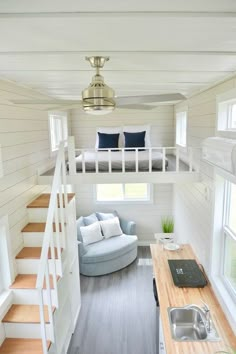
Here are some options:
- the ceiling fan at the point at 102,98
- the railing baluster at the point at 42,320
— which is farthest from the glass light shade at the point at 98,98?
the railing baluster at the point at 42,320

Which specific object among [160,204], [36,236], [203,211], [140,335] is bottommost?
[140,335]

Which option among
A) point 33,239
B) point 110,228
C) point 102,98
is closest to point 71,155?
point 33,239

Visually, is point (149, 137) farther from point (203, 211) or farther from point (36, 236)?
point (36, 236)

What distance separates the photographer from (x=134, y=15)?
106 centimetres

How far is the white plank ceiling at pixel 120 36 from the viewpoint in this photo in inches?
39.9

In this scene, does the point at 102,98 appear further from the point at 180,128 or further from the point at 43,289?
the point at 180,128

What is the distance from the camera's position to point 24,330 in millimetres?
2516

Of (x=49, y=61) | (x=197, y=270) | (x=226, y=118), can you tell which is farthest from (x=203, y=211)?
(x=49, y=61)

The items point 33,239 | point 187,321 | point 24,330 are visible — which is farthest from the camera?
point 33,239

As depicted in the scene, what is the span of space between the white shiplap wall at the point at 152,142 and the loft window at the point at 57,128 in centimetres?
54

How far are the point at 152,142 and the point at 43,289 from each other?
4.16 metres

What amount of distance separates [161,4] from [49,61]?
1.05 m

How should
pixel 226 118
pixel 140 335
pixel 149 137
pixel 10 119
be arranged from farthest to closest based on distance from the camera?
pixel 149 137
pixel 140 335
pixel 10 119
pixel 226 118

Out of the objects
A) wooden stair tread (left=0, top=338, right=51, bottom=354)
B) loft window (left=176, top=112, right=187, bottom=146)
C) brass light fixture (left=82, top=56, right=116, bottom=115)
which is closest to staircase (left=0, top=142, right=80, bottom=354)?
wooden stair tread (left=0, top=338, right=51, bottom=354)
